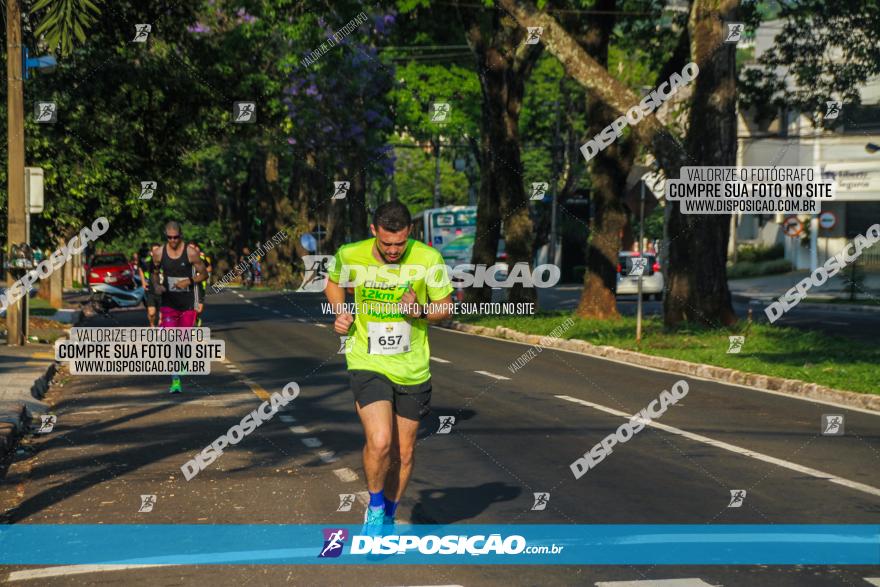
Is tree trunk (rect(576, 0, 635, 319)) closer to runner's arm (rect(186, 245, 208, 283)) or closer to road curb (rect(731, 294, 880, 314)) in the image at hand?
road curb (rect(731, 294, 880, 314))

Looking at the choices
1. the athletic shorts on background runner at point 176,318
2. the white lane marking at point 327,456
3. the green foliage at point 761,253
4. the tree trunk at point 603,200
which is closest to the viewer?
the white lane marking at point 327,456

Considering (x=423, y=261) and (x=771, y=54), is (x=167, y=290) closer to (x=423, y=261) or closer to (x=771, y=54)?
(x=423, y=261)

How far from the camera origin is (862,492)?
9.53 metres

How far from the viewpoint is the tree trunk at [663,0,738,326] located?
24.6 m

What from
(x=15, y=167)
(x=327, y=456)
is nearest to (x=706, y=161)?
(x=15, y=167)

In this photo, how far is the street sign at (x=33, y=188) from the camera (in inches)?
923

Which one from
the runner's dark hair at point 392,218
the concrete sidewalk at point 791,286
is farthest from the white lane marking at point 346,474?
the concrete sidewalk at point 791,286

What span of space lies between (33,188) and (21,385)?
25.2 ft

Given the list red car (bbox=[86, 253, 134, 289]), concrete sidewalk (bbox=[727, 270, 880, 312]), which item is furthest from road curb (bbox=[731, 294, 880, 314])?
red car (bbox=[86, 253, 134, 289])

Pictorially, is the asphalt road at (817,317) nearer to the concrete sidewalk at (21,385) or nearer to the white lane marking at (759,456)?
the white lane marking at (759,456)

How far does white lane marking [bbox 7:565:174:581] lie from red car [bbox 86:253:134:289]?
36888mm

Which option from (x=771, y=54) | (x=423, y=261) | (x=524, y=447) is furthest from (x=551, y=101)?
(x=423, y=261)

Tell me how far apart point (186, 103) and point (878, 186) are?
117 feet

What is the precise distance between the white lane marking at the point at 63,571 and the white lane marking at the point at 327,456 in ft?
12.7
